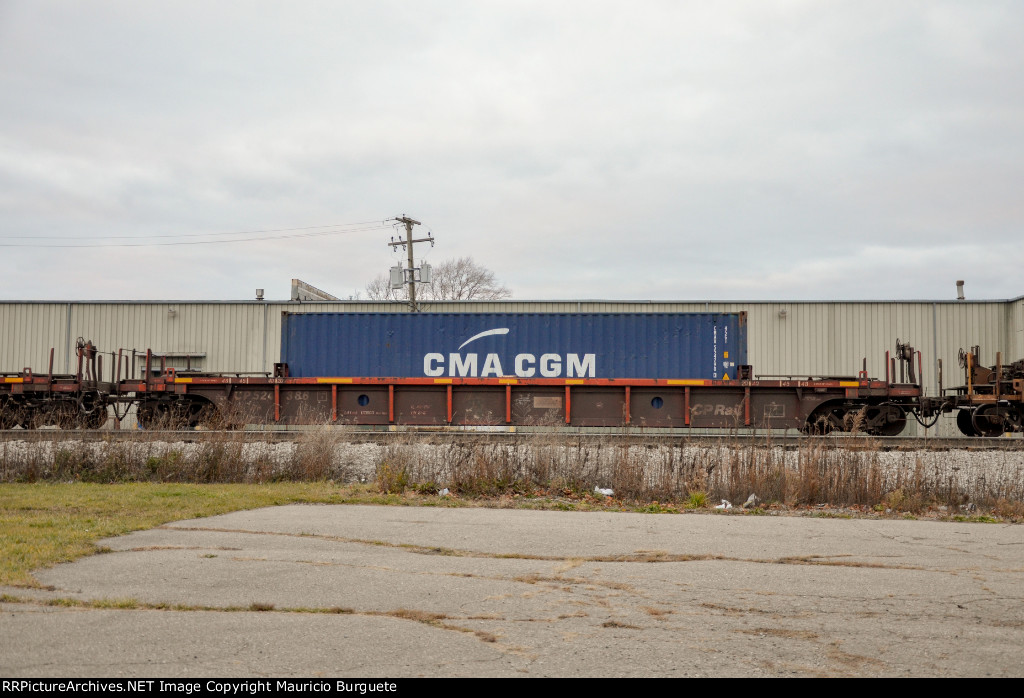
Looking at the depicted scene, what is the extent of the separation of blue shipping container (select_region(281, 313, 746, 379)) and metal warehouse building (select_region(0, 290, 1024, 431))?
7.63 metres

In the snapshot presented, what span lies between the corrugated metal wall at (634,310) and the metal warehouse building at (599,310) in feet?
0.11

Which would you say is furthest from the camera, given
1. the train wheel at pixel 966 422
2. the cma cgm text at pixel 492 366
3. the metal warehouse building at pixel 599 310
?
the metal warehouse building at pixel 599 310

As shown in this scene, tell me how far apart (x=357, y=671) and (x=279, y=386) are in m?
17.1

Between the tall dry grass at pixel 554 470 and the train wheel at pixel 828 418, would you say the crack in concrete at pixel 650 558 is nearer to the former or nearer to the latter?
the tall dry grass at pixel 554 470

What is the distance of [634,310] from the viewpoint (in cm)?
2903

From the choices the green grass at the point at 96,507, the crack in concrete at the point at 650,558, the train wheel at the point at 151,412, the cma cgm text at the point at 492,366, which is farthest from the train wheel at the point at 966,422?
the train wheel at the point at 151,412

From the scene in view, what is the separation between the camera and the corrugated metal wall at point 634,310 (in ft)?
92.2

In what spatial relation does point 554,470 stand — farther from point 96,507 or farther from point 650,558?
point 96,507

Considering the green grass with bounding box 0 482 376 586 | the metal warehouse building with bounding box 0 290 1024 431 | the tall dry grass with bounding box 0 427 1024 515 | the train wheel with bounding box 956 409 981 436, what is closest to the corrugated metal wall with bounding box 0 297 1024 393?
the metal warehouse building with bounding box 0 290 1024 431

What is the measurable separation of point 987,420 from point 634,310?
12.5 metres

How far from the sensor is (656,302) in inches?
1131

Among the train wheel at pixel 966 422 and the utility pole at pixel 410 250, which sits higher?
the utility pole at pixel 410 250

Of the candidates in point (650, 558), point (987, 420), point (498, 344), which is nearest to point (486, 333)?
point (498, 344)
